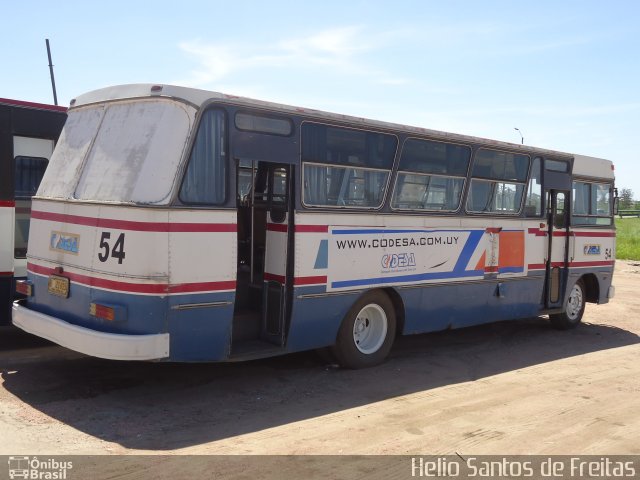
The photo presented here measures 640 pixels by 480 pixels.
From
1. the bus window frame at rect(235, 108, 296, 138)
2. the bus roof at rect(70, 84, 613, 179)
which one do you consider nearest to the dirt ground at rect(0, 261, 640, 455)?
the bus window frame at rect(235, 108, 296, 138)

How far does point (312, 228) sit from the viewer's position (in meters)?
7.45

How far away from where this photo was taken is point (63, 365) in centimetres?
784

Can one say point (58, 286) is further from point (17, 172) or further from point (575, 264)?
point (575, 264)

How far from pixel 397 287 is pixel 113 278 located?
3.63 meters

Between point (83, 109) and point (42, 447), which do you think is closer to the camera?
point (42, 447)

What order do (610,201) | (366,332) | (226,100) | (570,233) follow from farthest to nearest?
(610,201), (570,233), (366,332), (226,100)

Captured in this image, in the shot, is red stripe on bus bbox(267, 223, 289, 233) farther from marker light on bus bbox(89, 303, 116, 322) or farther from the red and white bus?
the red and white bus

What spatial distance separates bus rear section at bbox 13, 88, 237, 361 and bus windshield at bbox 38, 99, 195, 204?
0.4 inches

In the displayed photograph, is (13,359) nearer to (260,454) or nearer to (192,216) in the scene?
(192,216)

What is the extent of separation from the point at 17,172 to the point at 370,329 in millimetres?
4865

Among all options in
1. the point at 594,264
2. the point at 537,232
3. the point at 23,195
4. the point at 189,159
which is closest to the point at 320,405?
the point at 189,159

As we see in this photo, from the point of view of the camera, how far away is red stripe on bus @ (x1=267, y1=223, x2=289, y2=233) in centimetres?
732

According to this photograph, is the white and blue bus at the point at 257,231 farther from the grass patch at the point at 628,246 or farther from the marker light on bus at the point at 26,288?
the grass patch at the point at 628,246

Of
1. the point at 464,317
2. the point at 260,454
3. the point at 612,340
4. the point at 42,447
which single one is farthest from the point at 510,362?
the point at 42,447
